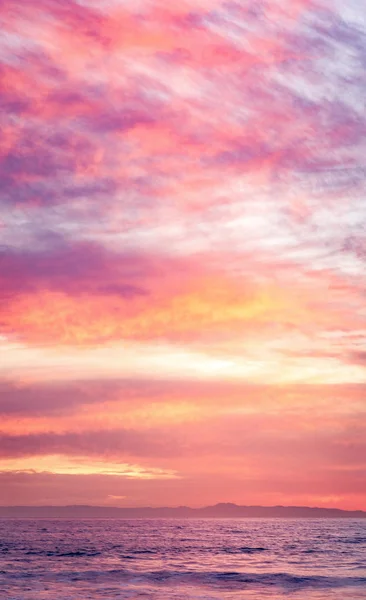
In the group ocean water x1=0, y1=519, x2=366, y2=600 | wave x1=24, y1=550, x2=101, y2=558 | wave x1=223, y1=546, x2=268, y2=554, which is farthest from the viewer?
wave x1=223, y1=546, x2=268, y2=554

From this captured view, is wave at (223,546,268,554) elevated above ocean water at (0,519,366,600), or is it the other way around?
ocean water at (0,519,366,600)

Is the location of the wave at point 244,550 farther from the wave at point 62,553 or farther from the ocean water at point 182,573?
the wave at point 62,553

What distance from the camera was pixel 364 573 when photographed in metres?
55.1

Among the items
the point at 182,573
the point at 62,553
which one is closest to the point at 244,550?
the point at 62,553

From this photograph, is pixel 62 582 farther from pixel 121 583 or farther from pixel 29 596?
pixel 29 596

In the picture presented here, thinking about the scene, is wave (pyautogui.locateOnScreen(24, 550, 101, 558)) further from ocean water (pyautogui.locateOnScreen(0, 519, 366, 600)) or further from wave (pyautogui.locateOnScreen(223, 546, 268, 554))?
wave (pyautogui.locateOnScreen(223, 546, 268, 554))

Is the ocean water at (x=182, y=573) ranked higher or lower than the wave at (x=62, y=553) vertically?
higher

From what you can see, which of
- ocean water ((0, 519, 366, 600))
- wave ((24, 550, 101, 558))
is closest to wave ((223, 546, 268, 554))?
ocean water ((0, 519, 366, 600))

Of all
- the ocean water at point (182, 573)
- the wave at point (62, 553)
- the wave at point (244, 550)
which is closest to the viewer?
the ocean water at point (182, 573)

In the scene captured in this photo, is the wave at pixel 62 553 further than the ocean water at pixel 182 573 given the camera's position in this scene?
Yes

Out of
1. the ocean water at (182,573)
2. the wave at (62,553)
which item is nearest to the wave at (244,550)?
the ocean water at (182,573)

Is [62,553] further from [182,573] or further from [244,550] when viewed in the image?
[182,573]

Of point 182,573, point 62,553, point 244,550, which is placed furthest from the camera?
point 244,550

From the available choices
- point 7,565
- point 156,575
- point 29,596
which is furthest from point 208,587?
point 7,565
